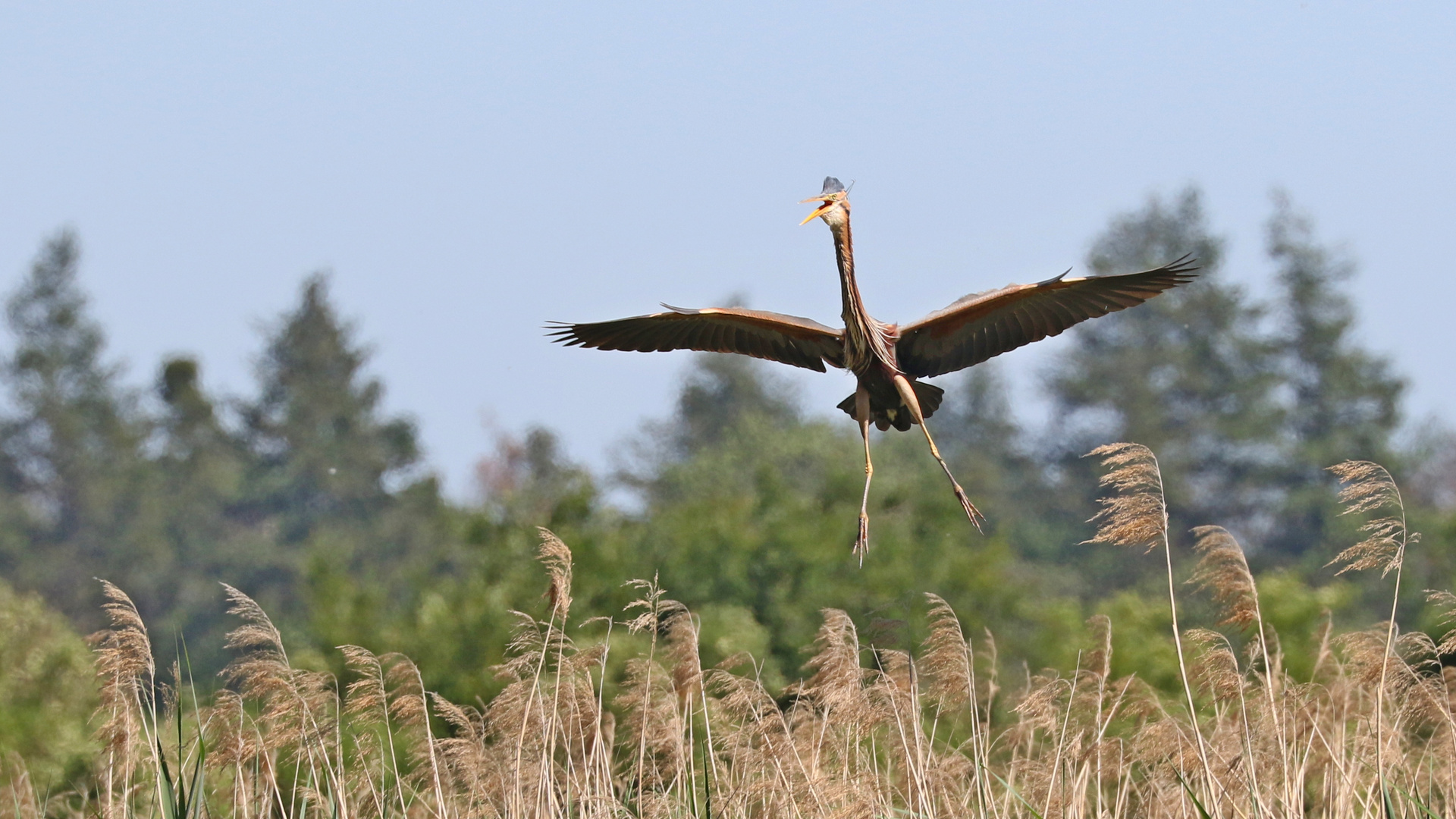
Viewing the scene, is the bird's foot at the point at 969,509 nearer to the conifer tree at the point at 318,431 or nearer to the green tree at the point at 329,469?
the green tree at the point at 329,469

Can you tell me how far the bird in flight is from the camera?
7.02m

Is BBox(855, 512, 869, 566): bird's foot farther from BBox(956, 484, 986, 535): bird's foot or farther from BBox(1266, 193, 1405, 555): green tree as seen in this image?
BBox(1266, 193, 1405, 555): green tree

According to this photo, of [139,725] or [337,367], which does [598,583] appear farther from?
[337,367]

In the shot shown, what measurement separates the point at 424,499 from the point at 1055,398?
16.6m

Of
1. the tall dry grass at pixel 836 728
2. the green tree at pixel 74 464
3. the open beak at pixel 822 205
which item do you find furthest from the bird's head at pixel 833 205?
the green tree at pixel 74 464

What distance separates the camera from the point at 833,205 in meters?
6.74

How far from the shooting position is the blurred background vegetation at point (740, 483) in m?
22.6

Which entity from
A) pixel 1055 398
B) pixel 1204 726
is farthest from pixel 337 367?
pixel 1204 726

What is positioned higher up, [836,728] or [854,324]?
[854,324]

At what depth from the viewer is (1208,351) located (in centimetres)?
3944

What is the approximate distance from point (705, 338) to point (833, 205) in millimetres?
1456

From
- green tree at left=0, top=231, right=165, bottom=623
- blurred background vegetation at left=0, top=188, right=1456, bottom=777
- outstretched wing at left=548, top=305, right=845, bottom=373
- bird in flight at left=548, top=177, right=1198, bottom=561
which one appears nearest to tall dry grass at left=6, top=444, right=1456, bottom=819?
bird in flight at left=548, top=177, right=1198, bottom=561

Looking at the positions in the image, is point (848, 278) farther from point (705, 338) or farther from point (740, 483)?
point (740, 483)

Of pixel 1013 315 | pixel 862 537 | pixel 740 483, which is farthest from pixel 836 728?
pixel 740 483
